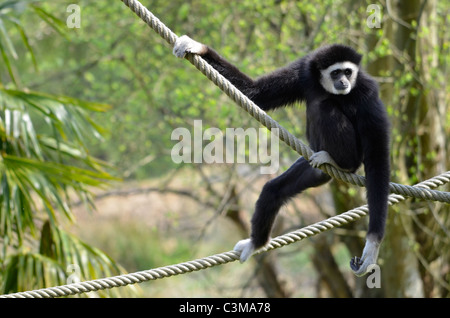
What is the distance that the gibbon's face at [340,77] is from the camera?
3668mm

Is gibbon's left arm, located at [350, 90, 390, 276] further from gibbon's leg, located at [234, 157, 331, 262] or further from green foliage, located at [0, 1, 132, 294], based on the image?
green foliage, located at [0, 1, 132, 294]

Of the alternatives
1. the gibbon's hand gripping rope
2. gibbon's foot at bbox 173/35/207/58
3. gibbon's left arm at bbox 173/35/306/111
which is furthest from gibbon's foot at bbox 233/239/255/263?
gibbon's foot at bbox 173/35/207/58

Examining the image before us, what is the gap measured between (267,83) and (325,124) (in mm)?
558

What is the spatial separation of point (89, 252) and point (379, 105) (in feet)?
9.69

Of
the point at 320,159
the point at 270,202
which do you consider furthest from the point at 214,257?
the point at 320,159

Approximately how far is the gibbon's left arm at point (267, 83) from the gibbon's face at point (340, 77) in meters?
0.27

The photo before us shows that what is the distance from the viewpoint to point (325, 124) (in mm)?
3646

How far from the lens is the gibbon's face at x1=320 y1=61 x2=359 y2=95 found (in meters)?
3.67

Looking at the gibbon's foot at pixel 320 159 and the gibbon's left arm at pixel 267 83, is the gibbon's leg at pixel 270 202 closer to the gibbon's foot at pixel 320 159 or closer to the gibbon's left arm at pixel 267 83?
the gibbon's foot at pixel 320 159

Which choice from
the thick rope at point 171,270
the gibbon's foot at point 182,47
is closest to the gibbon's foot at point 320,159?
the thick rope at point 171,270
